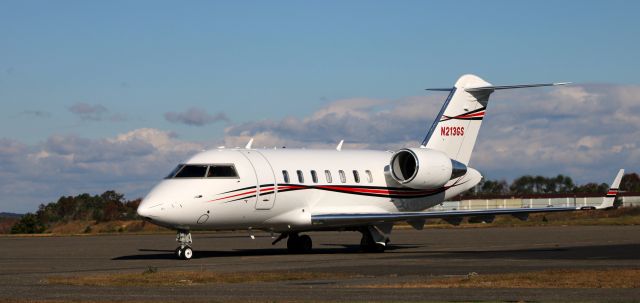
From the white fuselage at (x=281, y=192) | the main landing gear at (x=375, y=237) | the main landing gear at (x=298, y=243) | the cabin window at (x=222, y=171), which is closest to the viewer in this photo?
the white fuselage at (x=281, y=192)

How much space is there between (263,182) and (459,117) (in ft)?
31.4

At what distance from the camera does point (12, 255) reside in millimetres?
33656

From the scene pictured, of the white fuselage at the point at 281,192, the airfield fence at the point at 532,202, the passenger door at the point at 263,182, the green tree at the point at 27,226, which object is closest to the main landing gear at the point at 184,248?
the white fuselage at the point at 281,192

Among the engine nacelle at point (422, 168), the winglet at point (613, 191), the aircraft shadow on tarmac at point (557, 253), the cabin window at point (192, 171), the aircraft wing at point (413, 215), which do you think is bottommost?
the aircraft shadow on tarmac at point (557, 253)

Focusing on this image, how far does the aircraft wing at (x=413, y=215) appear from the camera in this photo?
105ft

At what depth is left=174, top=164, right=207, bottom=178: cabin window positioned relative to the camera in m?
30.9

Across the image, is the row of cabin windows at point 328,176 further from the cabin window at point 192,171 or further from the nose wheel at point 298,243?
the cabin window at point 192,171

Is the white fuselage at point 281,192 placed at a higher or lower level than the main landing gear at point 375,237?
higher

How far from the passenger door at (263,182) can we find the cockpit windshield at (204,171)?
2.79 ft

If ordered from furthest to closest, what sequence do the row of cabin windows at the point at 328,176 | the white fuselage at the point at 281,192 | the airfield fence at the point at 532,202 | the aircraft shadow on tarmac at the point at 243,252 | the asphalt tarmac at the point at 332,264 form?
the airfield fence at the point at 532,202 → the row of cabin windows at the point at 328,176 → the aircraft shadow on tarmac at the point at 243,252 → the white fuselage at the point at 281,192 → the asphalt tarmac at the point at 332,264

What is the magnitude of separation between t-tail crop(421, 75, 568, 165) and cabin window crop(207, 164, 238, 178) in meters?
9.14

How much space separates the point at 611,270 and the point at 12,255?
19.8 meters

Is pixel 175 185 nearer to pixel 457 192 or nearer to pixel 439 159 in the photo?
pixel 439 159

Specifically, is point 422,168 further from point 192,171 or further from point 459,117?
point 192,171
